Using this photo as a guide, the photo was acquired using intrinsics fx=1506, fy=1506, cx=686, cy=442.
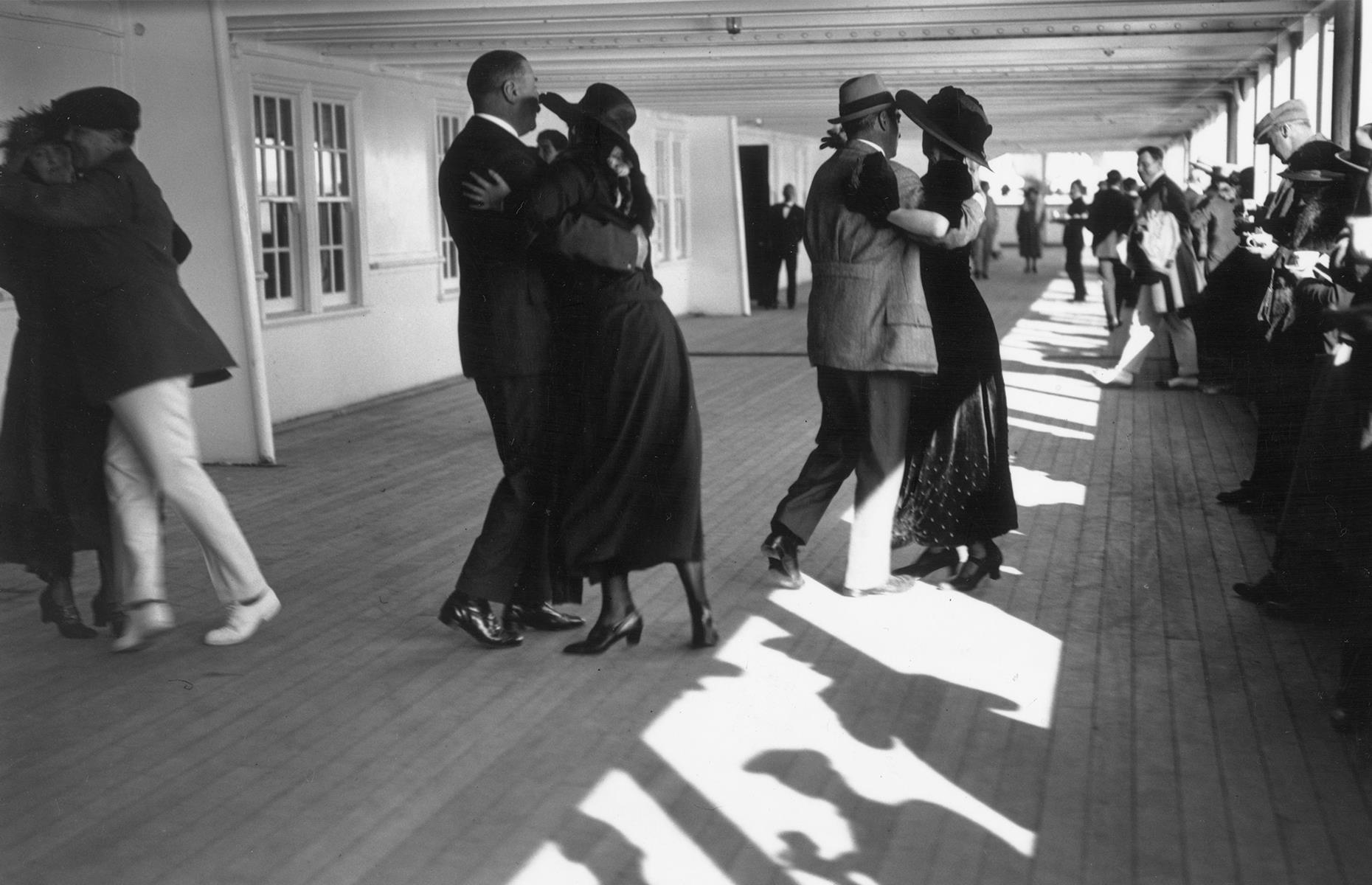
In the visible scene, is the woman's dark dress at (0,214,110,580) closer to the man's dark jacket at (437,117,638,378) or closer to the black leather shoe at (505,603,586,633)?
the man's dark jacket at (437,117,638,378)

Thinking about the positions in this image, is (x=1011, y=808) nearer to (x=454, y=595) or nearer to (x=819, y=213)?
(x=454, y=595)

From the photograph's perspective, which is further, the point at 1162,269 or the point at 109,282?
the point at 1162,269

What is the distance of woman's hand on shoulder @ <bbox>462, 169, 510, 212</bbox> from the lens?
15.2ft

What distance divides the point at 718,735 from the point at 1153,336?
8958mm

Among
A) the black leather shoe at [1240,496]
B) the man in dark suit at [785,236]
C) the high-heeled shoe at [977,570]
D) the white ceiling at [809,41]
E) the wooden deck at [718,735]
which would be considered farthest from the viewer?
the man in dark suit at [785,236]

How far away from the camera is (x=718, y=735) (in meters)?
4.13

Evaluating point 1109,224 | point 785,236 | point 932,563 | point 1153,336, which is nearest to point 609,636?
point 932,563

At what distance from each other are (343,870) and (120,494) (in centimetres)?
209

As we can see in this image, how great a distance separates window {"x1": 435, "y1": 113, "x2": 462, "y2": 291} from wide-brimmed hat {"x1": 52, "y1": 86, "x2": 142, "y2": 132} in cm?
848

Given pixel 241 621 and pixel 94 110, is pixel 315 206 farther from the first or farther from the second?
pixel 241 621

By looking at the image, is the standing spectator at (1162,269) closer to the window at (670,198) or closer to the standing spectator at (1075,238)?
the window at (670,198)

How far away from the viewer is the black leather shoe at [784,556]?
579 cm

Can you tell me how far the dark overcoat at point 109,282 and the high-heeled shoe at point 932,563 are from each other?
2716mm

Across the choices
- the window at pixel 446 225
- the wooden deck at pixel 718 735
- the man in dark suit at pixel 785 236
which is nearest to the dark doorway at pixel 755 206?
the man in dark suit at pixel 785 236
